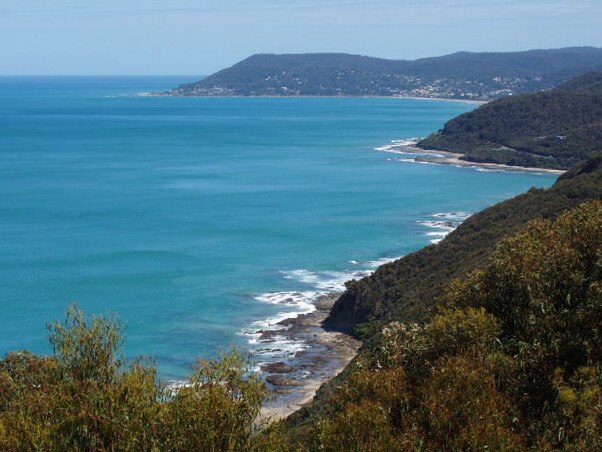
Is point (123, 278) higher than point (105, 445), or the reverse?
point (105, 445)

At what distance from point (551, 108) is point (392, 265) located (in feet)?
325

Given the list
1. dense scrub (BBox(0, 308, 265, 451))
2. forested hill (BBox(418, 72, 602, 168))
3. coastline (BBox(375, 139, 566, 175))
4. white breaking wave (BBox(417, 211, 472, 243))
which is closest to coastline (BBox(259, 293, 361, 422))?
dense scrub (BBox(0, 308, 265, 451))

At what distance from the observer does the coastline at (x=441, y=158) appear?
10936cm

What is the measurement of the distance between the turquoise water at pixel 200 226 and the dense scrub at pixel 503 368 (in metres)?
22.2

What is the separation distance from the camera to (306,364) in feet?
123

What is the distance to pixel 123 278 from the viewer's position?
177 ft

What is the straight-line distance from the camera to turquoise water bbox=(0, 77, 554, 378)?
4625cm

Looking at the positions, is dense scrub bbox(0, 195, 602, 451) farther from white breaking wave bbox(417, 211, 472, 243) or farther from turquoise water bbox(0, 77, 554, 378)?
white breaking wave bbox(417, 211, 472, 243)

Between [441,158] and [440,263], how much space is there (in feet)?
252

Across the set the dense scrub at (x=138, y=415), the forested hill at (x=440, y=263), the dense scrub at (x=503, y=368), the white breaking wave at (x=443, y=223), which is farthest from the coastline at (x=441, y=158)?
the dense scrub at (x=138, y=415)

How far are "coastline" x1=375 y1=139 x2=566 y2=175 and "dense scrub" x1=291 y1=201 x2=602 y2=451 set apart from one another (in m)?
89.6

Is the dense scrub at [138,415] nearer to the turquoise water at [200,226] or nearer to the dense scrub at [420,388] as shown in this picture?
the dense scrub at [420,388]

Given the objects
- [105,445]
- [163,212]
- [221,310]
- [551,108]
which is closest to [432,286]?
[221,310]

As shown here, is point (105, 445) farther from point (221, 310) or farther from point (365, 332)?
point (221, 310)
